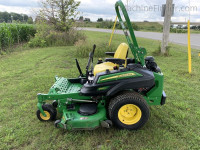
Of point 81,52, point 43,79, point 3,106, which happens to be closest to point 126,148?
point 3,106

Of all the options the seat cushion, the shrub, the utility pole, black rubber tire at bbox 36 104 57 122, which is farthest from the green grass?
the utility pole

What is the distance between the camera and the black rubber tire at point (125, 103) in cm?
281

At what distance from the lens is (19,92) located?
4711mm

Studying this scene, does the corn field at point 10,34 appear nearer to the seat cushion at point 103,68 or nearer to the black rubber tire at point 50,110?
the black rubber tire at point 50,110

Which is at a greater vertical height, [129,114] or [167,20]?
[167,20]

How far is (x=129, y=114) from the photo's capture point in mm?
2969

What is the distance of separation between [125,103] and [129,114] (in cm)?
27

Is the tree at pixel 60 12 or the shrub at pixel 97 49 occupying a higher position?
the tree at pixel 60 12

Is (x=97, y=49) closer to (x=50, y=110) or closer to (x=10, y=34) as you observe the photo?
(x=50, y=110)

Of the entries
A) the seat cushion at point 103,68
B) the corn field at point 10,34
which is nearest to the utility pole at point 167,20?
the seat cushion at point 103,68

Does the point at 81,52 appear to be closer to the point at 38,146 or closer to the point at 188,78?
the point at 188,78

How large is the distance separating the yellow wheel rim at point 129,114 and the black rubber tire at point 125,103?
59 millimetres

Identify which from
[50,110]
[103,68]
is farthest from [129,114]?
[50,110]

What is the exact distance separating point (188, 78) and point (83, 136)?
4212 millimetres
